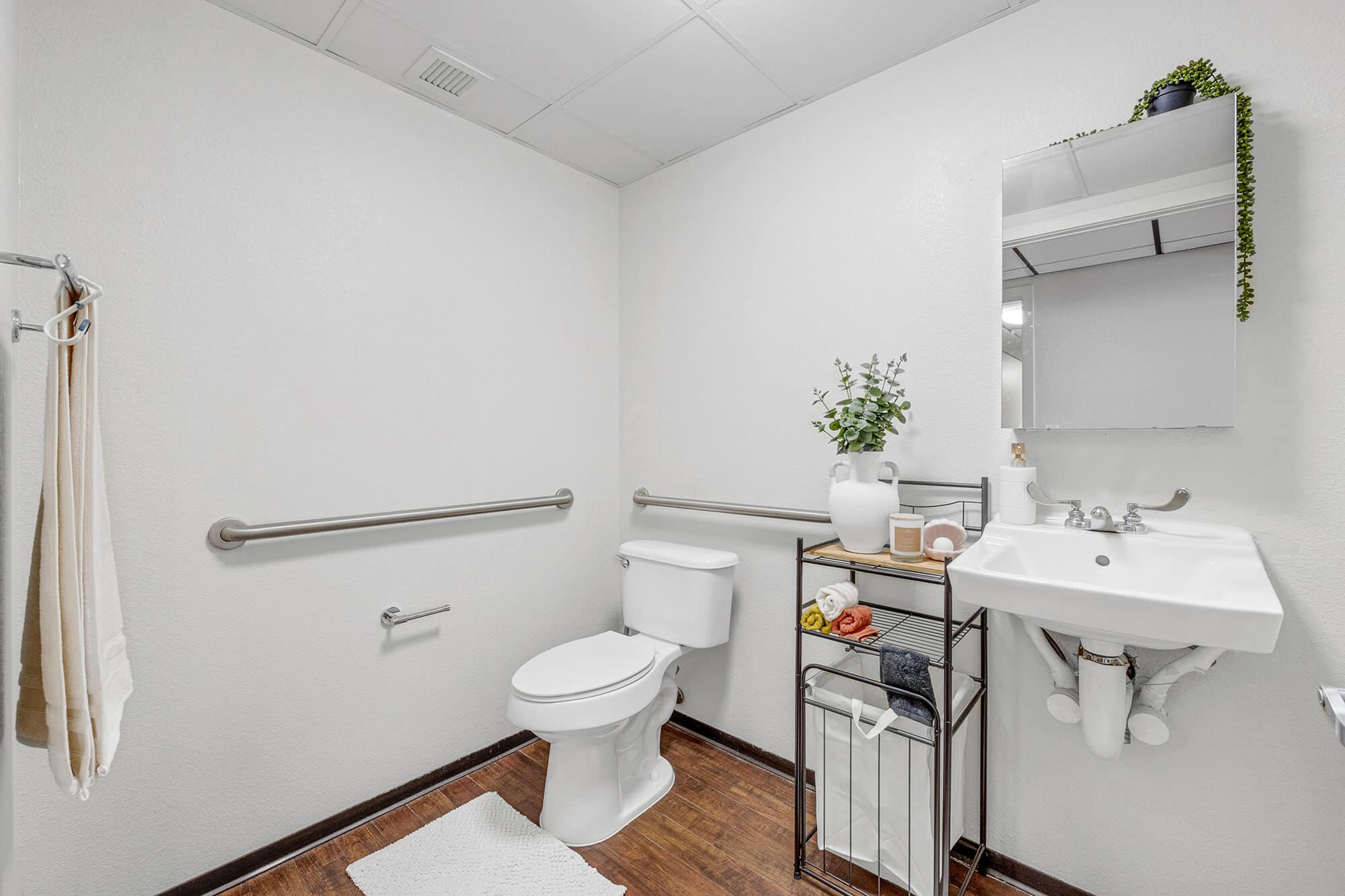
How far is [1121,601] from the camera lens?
98cm

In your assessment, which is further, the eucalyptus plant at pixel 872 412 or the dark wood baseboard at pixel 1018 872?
the eucalyptus plant at pixel 872 412

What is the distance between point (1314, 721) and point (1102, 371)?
0.78m

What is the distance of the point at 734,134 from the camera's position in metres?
2.00

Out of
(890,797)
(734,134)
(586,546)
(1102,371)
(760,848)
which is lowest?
(760,848)

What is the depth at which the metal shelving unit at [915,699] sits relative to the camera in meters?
1.27

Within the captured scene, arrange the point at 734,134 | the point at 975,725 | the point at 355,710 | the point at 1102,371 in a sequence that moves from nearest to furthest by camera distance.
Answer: the point at 1102,371
the point at 975,725
the point at 355,710
the point at 734,134

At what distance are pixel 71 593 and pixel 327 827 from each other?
4.10ft

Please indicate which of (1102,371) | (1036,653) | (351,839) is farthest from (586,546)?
(1102,371)

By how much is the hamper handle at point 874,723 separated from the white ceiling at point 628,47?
1668 mm

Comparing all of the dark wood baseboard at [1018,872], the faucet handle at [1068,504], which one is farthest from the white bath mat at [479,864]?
the faucet handle at [1068,504]

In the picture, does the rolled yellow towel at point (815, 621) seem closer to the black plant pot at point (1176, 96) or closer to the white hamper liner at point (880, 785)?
the white hamper liner at point (880, 785)

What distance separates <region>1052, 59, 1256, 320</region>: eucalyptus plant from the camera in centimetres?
115

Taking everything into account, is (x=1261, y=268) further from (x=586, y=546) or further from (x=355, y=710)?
(x=355, y=710)

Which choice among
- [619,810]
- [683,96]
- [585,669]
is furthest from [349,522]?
[683,96]
